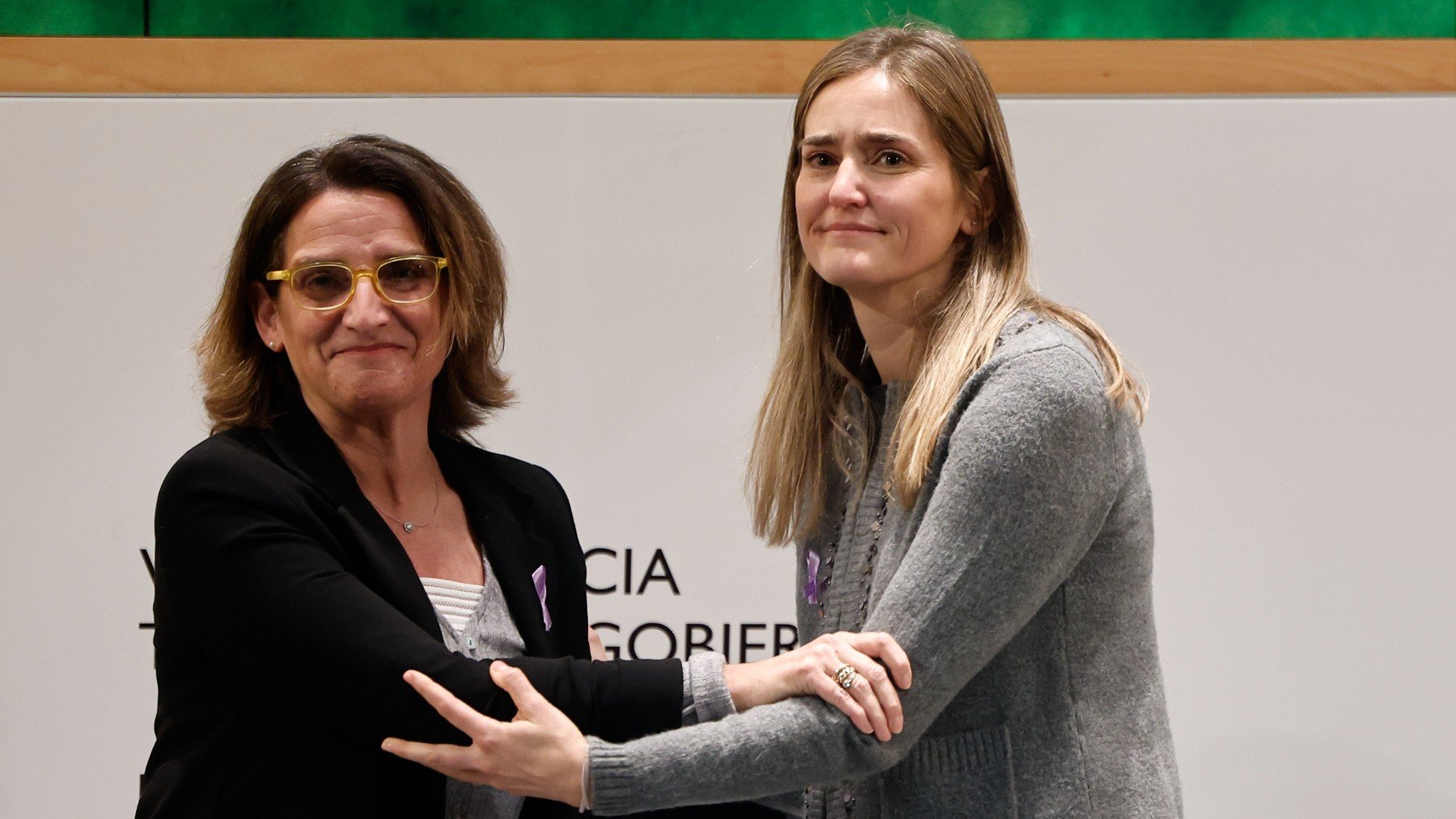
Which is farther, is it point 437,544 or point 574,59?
point 574,59

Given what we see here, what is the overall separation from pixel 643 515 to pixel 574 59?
928 mm

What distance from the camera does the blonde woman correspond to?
1.46 m

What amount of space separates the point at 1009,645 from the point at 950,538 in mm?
174

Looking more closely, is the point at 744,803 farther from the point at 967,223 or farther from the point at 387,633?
the point at 967,223

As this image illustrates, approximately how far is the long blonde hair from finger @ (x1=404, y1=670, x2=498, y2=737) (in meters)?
0.53

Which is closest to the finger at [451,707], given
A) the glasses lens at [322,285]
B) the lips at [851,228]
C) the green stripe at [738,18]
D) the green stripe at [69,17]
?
the glasses lens at [322,285]

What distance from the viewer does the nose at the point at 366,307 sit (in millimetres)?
1683

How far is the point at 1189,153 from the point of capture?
2.72 metres

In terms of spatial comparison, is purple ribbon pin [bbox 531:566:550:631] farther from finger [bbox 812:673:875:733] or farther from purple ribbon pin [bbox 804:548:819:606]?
finger [bbox 812:673:875:733]

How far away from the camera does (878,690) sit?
1455 mm

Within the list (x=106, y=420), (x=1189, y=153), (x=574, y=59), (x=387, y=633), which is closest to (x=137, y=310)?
(x=106, y=420)

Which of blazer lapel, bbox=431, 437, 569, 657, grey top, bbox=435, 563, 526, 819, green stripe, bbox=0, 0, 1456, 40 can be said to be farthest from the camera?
green stripe, bbox=0, 0, 1456, 40

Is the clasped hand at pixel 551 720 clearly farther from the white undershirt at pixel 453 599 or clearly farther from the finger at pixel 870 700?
the white undershirt at pixel 453 599

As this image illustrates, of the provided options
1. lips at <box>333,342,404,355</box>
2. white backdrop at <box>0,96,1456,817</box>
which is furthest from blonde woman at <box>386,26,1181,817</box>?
white backdrop at <box>0,96,1456,817</box>
